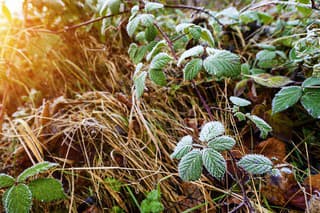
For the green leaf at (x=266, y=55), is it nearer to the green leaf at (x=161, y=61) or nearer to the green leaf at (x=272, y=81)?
the green leaf at (x=272, y=81)

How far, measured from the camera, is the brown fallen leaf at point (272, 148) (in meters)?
0.80

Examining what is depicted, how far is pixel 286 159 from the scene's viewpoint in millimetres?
809

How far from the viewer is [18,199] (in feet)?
2.12

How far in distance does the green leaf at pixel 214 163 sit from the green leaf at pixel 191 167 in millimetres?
13

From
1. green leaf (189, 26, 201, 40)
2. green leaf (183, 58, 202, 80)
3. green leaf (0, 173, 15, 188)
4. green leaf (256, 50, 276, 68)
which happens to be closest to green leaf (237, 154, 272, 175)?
green leaf (183, 58, 202, 80)

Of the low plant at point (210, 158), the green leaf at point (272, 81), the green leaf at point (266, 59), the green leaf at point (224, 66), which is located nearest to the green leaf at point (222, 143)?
the low plant at point (210, 158)

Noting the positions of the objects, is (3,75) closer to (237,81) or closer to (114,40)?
(114,40)

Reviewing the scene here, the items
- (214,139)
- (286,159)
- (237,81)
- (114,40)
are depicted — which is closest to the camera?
(214,139)

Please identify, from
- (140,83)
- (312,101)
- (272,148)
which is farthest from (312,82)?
(140,83)

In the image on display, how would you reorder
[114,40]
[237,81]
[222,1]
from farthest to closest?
[222,1]
[114,40]
[237,81]

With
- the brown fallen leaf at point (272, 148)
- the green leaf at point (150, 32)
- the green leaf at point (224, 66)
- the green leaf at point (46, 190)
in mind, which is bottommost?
the brown fallen leaf at point (272, 148)

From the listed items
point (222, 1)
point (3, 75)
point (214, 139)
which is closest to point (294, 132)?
point (214, 139)

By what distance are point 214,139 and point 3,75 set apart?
0.82m

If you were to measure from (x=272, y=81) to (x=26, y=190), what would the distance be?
2.50 feet
